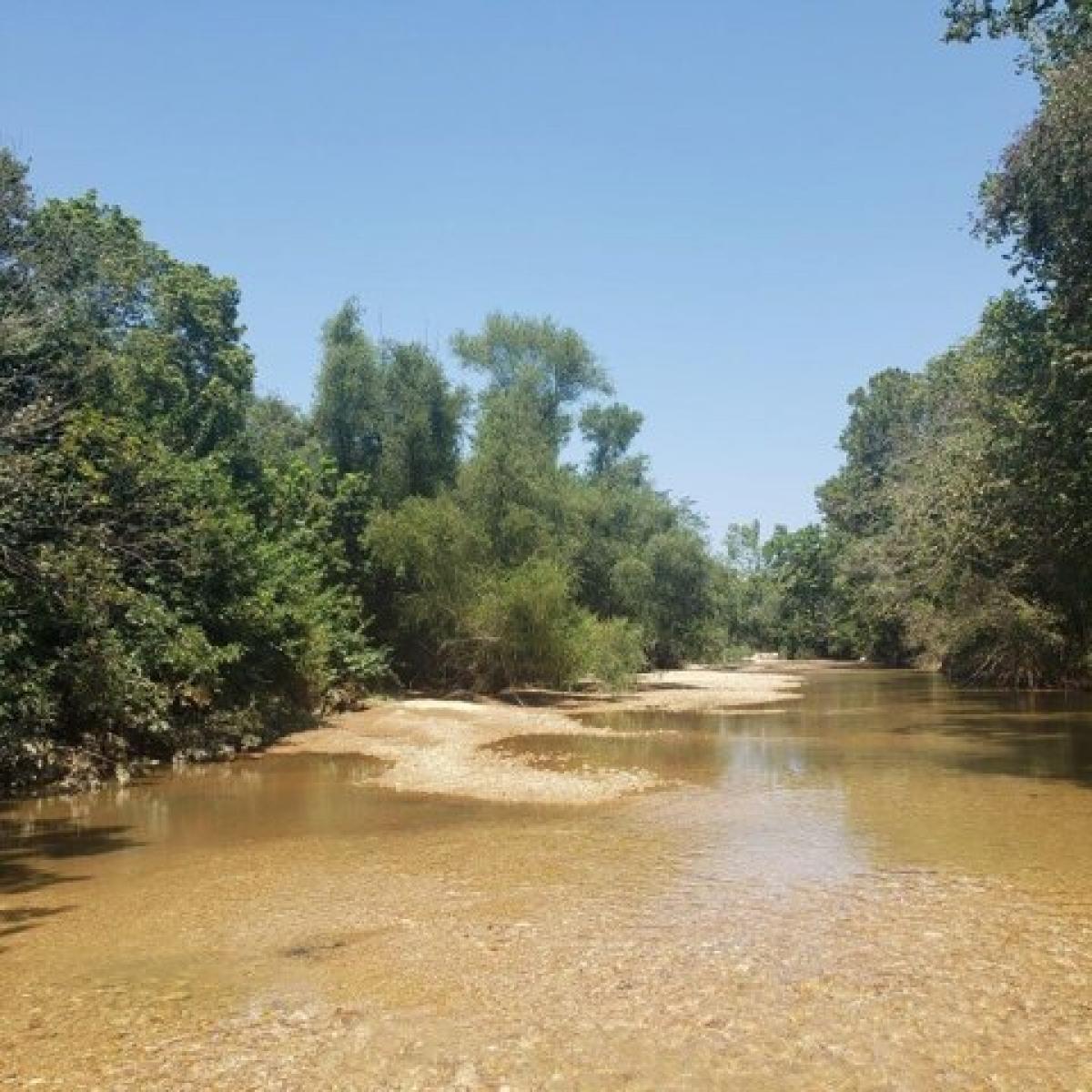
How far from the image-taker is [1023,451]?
78.9 ft

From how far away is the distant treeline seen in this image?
20.1m

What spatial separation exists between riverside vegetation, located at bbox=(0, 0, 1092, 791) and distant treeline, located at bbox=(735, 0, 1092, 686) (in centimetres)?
10

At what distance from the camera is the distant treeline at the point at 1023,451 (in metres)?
20.1

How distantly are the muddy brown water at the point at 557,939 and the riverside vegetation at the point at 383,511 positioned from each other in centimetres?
454

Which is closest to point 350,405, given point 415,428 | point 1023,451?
point 415,428

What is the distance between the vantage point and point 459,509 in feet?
132

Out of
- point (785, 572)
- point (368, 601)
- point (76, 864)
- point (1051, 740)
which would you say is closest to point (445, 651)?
point (368, 601)

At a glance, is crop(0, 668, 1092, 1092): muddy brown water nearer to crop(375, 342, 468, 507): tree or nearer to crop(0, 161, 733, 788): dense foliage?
crop(0, 161, 733, 788): dense foliage

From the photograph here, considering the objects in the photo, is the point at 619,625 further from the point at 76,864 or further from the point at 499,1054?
the point at 499,1054

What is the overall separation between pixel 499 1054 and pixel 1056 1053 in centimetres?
349

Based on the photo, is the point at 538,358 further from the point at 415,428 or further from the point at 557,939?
the point at 557,939

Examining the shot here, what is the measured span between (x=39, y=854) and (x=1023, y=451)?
862 inches

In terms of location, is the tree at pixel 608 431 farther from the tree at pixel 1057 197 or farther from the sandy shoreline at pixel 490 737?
the tree at pixel 1057 197

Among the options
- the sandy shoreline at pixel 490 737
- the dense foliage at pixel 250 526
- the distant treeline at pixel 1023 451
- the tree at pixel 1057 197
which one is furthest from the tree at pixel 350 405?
the tree at pixel 1057 197
